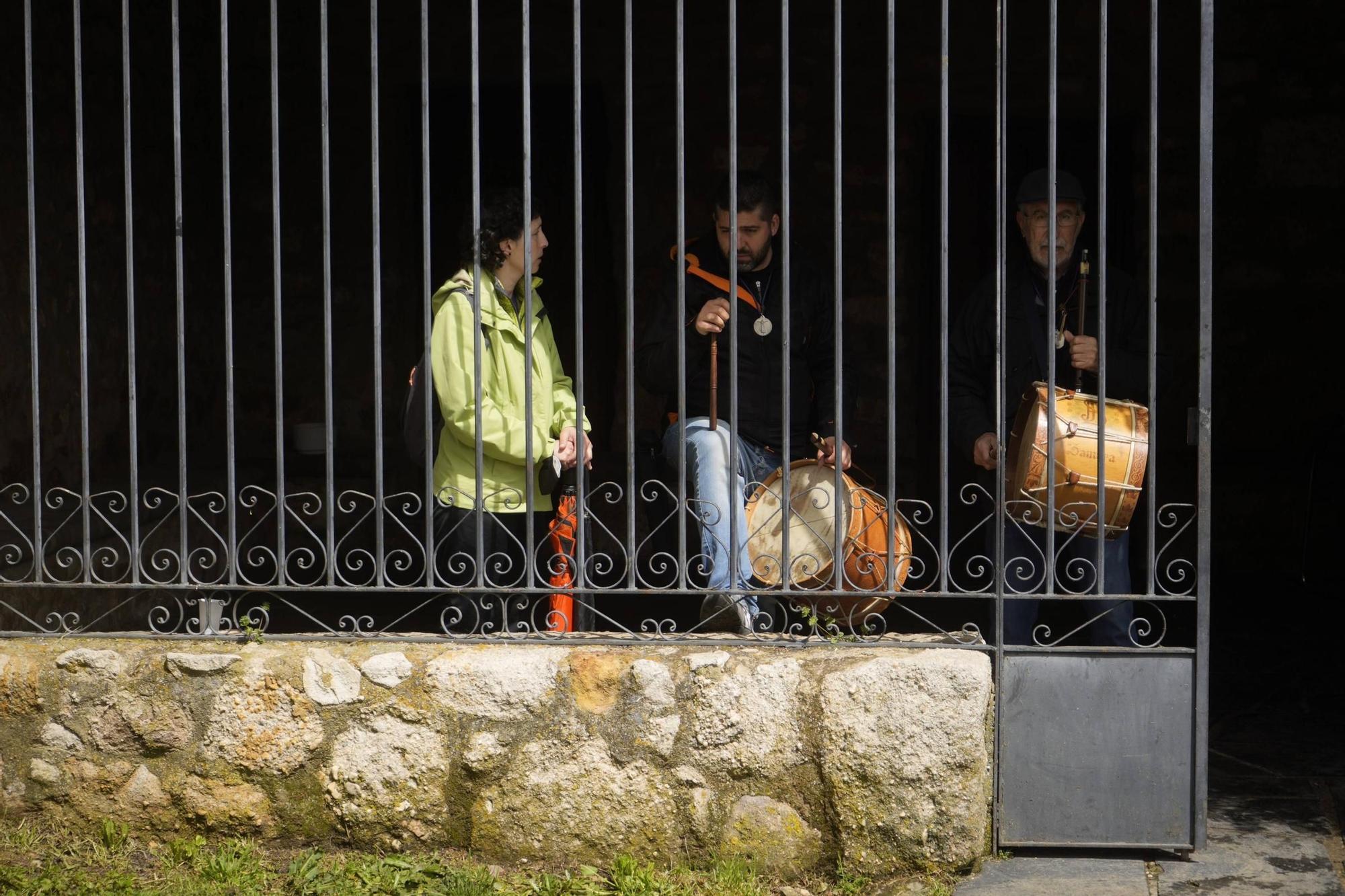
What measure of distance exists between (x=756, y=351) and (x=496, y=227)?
3.09ft

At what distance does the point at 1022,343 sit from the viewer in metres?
4.84

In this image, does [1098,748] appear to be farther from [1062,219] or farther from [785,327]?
[1062,219]

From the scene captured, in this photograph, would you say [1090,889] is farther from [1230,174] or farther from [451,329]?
[1230,174]

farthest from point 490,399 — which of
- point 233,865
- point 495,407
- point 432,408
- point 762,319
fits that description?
point 233,865

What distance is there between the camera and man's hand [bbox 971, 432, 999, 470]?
4672 mm

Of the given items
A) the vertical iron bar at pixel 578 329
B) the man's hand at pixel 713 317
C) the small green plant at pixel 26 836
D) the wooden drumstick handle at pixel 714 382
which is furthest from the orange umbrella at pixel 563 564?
the small green plant at pixel 26 836

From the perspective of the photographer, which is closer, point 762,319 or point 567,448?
point 567,448

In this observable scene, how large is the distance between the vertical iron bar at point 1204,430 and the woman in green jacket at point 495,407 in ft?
5.40

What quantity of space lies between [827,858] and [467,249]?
80.0 inches

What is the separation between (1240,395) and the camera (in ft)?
26.9

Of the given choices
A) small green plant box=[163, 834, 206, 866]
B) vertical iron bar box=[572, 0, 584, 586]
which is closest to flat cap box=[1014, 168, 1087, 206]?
vertical iron bar box=[572, 0, 584, 586]

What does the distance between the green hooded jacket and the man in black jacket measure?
0.38m

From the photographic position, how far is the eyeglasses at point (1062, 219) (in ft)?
15.7

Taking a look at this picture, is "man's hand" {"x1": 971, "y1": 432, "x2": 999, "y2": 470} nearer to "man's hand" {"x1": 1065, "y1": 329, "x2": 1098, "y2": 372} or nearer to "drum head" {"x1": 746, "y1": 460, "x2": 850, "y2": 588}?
"man's hand" {"x1": 1065, "y1": 329, "x2": 1098, "y2": 372}
